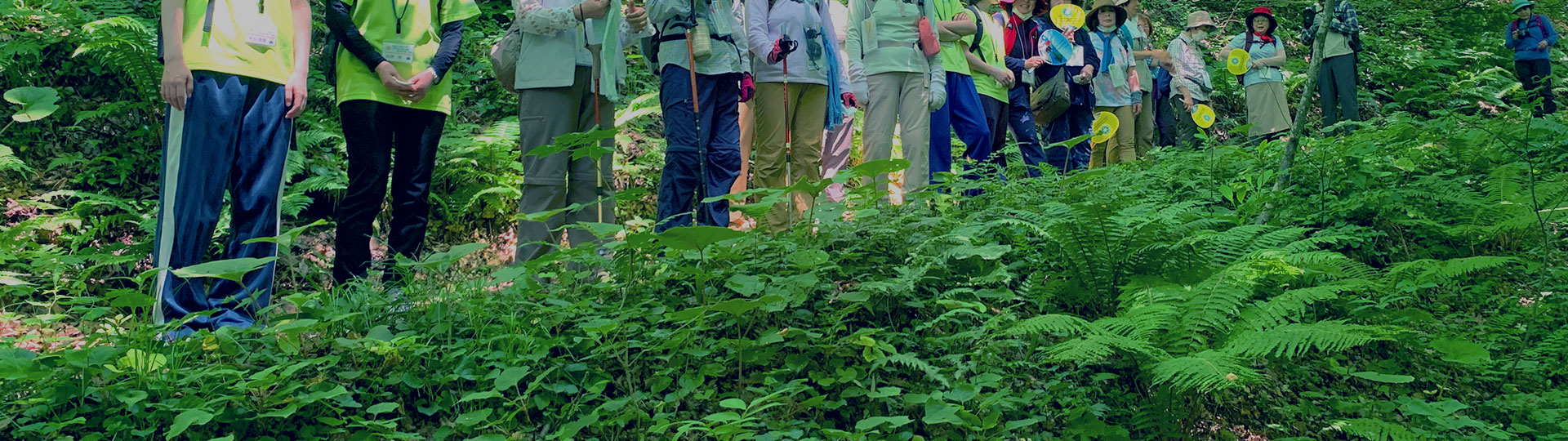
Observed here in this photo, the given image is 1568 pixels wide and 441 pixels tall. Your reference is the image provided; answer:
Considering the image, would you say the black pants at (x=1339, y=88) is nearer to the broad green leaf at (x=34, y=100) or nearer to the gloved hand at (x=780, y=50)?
the gloved hand at (x=780, y=50)

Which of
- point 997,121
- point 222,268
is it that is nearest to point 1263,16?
point 997,121

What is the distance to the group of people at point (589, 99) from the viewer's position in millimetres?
3863

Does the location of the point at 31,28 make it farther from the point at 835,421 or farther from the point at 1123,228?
the point at 1123,228

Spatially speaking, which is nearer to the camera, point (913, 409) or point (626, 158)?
point (913, 409)

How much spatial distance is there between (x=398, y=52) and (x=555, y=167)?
35.7 inches

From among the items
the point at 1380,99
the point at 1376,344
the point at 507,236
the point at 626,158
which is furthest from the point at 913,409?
the point at 1380,99

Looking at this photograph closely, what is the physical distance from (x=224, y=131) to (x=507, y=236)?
11.1ft

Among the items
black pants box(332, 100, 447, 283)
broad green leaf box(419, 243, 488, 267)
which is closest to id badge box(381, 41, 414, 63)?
black pants box(332, 100, 447, 283)

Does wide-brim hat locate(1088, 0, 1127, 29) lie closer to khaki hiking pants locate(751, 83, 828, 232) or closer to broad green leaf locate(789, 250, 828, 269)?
khaki hiking pants locate(751, 83, 828, 232)

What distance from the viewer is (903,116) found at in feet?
21.0

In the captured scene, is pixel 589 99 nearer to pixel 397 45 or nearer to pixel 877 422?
pixel 397 45

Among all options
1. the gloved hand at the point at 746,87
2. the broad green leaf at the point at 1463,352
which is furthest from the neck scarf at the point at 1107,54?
the broad green leaf at the point at 1463,352

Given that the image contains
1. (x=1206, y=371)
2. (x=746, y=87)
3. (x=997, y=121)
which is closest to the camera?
(x=1206, y=371)

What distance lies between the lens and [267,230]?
13.1 feet
